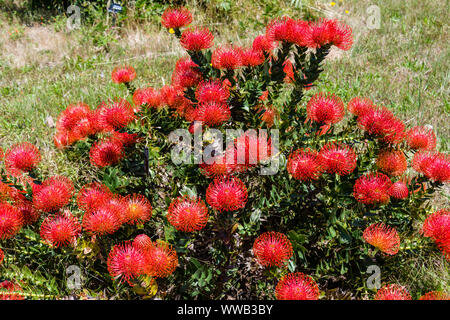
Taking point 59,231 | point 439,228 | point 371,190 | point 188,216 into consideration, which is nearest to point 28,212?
point 59,231

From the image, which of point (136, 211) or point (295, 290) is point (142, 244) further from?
point (295, 290)

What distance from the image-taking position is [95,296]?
67.4 inches

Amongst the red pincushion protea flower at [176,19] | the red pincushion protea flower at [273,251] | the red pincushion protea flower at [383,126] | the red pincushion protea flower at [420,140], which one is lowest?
the red pincushion protea flower at [273,251]

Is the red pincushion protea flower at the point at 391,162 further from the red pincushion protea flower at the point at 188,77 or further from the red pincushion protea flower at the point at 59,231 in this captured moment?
the red pincushion protea flower at the point at 59,231

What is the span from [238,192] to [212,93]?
1.50 ft

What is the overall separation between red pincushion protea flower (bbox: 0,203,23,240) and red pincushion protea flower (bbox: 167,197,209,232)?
69cm

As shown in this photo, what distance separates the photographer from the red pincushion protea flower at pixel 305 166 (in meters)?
1.45

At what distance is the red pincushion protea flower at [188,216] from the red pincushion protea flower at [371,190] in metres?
0.63

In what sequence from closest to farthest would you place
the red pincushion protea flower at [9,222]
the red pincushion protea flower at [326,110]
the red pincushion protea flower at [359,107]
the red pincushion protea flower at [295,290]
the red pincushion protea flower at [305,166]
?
the red pincushion protea flower at [295,290] → the red pincushion protea flower at [305,166] → the red pincushion protea flower at [9,222] → the red pincushion protea flower at [326,110] → the red pincushion protea flower at [359,107]

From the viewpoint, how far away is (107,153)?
5.96ft

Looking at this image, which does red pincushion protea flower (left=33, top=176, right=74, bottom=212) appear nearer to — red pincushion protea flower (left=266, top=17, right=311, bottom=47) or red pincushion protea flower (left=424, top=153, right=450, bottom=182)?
red pincushion protea flower (left=266, top=17, right=311, bottom=47)

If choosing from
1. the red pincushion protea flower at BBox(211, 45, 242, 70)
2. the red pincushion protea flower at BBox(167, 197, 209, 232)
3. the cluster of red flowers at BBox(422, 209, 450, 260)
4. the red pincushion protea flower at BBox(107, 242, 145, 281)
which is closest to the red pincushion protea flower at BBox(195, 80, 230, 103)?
the red pincushion protea flower at BBox(211, 45, 242, 70)

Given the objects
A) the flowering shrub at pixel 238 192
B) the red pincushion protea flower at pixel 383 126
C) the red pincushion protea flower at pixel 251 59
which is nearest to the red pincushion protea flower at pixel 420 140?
the flowering shrub at pixel 238 192
